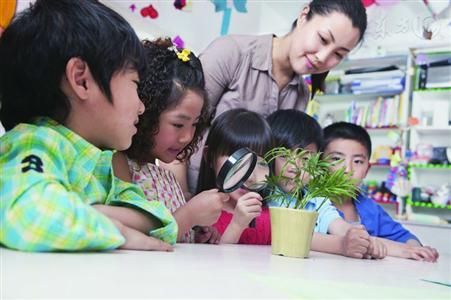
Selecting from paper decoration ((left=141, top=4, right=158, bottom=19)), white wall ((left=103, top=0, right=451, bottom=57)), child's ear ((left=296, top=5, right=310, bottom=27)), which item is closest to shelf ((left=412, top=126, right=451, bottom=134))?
white wall ((left=103, top=0, right=451, bottom=57))

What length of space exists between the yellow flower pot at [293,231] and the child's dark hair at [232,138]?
0.49 meters

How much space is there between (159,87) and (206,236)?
0.41 m

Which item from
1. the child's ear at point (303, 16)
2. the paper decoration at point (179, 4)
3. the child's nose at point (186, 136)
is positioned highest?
the paper decoration at point (179, 4)

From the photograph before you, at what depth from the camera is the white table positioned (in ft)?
1.21

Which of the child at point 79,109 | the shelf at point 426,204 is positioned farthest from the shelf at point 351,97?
the child at point 79,109

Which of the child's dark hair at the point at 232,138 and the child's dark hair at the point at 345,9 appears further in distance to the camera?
the child's dark hair at the point at 345,9

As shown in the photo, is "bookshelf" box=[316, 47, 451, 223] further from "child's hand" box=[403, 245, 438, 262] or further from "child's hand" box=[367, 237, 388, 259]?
"child's hand" box=[367, 237, 388, 259]

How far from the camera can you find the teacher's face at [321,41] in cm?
163

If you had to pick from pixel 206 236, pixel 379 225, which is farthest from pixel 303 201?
pixel 379 225

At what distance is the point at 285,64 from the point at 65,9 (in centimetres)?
111

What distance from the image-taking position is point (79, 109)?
75 centimetres

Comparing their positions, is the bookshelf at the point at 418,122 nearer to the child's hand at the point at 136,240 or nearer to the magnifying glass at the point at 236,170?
the magnifying glass at the point at 236,170

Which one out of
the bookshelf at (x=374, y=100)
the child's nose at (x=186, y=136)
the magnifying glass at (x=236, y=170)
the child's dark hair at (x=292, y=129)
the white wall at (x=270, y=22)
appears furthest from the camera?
the bookshelf at (x=374, y=100)

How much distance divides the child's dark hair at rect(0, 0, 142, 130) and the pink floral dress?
1.39ft
